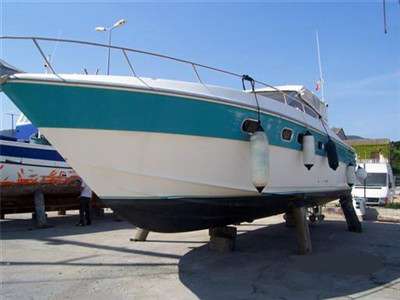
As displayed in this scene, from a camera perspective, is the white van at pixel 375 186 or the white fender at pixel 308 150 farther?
the white van at pixel 375 186

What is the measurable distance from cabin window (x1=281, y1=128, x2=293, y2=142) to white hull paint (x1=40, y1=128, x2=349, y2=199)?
109cm

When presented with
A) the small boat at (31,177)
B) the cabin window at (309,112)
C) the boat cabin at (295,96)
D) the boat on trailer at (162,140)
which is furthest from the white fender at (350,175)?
the small boat at (31,177)

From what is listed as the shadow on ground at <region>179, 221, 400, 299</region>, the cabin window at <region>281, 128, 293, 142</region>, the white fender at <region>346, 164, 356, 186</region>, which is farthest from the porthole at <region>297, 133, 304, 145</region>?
the white fender at <region>346, 164, 356, 186</region>

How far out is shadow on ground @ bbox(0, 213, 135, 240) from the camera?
9959 mm

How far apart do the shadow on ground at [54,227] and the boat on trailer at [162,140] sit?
14.8 feet

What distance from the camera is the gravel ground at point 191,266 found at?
5.48m

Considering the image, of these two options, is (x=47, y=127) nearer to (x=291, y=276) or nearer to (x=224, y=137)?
(x=224, y=137)

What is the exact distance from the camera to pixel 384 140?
5388 cm

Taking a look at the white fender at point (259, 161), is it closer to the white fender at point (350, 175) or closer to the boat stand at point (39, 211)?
the white fender at point (350, 175)

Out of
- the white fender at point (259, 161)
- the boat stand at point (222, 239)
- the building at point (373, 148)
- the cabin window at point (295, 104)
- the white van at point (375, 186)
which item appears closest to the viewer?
the white fender at point (259, 161)

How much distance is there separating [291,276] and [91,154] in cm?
314

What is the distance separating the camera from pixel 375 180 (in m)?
22.5

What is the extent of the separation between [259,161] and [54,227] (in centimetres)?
679

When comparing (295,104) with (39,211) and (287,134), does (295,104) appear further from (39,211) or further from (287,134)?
(39,211)
